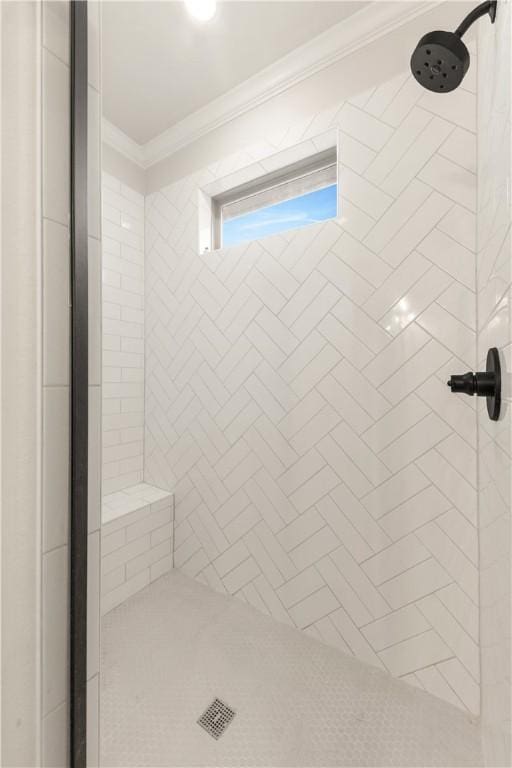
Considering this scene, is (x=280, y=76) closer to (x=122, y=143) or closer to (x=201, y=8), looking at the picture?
(x=201, y=8)

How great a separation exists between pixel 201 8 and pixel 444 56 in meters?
A: 1.07

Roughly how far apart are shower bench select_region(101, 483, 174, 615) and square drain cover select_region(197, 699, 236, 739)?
0.75m

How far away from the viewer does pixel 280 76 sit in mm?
1531

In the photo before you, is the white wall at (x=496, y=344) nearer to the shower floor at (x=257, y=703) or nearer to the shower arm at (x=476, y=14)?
the shower arm at (x=476, y=14)

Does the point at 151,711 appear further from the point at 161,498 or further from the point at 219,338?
the point at 219,338

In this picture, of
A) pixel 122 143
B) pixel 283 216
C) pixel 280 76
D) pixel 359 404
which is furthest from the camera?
pixel 122 143

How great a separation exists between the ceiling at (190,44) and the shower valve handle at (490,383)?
156 centimetres

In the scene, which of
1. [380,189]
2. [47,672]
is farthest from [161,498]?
[380,189]

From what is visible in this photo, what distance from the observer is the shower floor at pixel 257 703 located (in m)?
1.03

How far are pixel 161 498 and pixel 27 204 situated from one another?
1.80m

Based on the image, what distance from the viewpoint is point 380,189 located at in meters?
1.32

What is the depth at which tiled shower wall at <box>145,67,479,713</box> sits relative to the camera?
118 centimetres

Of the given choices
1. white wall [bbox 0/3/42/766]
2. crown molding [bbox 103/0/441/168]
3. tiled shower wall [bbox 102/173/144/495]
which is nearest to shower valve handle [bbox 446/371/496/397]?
white wall [bbox 0/3/42/766]

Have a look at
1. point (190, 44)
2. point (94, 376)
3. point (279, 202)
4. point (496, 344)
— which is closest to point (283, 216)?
point (279, 202)
